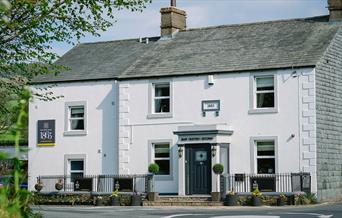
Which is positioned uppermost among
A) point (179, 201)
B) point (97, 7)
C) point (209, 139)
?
point (97, 7)

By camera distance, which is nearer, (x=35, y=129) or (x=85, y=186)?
(x=85, y=186)

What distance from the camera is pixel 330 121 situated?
3030cm

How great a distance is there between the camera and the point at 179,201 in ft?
93.7

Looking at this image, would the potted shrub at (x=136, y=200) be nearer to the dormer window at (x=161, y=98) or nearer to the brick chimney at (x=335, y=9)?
the dormer window at (x=161, y=98)

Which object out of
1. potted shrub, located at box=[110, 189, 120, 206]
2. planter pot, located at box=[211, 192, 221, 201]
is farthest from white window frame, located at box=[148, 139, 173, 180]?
planter pot, located at box=[211, 192, 221, 201]

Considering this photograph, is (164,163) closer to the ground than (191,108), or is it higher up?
closer to the ground

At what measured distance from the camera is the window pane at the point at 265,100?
29.9 meters

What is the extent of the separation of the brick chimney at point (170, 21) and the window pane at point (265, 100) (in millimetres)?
7932

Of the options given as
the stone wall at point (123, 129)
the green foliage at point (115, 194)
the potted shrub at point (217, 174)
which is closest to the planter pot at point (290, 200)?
the potted shrub at point (217, 174)

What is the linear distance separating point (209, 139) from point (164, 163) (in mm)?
3203

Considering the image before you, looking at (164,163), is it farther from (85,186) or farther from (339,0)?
(339,0)

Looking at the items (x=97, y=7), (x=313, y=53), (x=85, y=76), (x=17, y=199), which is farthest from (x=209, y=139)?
(x=17, y=199)

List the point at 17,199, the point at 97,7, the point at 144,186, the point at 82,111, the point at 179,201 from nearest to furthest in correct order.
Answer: the point at 17,199
the point at 97,7
the point at 179,201
the point at 144,186
the point at 82,111

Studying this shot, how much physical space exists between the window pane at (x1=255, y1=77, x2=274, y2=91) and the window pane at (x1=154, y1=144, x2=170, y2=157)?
5.25m
